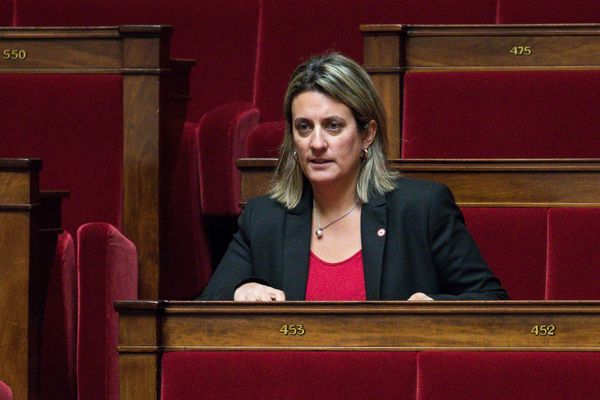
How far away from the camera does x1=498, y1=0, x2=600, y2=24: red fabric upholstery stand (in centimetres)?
71

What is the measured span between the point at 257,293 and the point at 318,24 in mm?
279

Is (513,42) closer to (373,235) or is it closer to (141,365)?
(373,235)

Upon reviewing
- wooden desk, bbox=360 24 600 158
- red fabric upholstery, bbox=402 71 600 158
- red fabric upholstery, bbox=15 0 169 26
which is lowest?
red fabric upholstery, bbox=402 71 600 158

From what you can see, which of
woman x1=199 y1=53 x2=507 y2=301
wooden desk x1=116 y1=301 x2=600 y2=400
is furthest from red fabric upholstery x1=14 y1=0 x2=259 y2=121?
wooden desk x1=116 y1=301 x2=600 y2=400

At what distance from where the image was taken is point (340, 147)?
1.68ft

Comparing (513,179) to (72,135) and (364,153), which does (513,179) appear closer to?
(364,153)

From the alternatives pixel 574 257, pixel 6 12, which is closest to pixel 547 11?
pixel 574 257

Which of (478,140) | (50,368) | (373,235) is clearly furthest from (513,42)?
(50,368)

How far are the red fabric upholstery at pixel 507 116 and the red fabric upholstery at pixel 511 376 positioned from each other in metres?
0.22

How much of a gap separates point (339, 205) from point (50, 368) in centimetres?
15

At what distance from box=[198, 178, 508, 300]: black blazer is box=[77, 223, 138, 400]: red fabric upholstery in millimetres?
50

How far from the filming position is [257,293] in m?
0.49

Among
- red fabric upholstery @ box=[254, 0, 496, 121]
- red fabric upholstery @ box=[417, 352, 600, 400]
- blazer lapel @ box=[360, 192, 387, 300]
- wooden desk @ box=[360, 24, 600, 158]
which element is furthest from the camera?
red fabric upholstery @ box=[254, 0, 496, 121]

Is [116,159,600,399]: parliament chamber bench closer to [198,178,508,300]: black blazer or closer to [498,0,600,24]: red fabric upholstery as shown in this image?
[198,178,508,300]: black blazer
